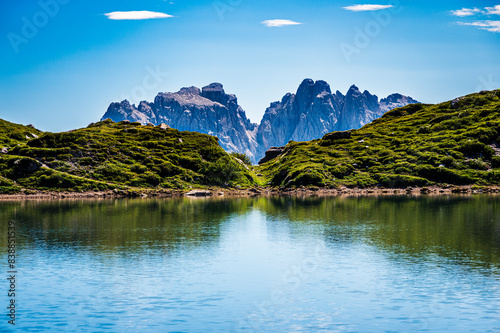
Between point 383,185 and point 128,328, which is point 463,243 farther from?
point 383,185

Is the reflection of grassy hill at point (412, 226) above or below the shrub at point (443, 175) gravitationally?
below

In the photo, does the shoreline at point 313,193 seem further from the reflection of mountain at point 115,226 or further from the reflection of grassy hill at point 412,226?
the reflection of grassy hill at point 412,226

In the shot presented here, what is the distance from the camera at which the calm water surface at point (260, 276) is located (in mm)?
37906

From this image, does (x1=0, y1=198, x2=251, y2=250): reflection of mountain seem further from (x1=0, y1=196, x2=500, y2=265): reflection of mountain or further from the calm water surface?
the calm water surface

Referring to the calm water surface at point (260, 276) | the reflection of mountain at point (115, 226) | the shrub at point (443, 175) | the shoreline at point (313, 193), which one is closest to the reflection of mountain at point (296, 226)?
the reflection of mountain at point (115, 226)

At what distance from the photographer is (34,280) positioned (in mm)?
51406

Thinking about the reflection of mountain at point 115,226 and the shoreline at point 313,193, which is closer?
the reflection of mountain at point 115,226

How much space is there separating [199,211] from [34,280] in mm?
76372

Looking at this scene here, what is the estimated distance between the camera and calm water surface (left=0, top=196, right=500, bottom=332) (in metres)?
37.9

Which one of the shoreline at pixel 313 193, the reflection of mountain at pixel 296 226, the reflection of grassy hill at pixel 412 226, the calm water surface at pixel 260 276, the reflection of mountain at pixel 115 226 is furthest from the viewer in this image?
the shoreline at pixel 313 193

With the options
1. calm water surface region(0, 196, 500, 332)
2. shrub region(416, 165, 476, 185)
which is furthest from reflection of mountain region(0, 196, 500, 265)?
shrub region(416, 165, 476, 185)

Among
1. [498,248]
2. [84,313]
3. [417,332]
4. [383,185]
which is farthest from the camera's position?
[383,185]

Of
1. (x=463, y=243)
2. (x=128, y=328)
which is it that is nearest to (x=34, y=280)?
(x=128, y=328)

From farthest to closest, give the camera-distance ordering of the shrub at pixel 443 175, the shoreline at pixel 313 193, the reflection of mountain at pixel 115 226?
the shrub at pixel 443 175 → the shoreline at pixel 313 193 → the reflection of mountain at pixel 115 226
